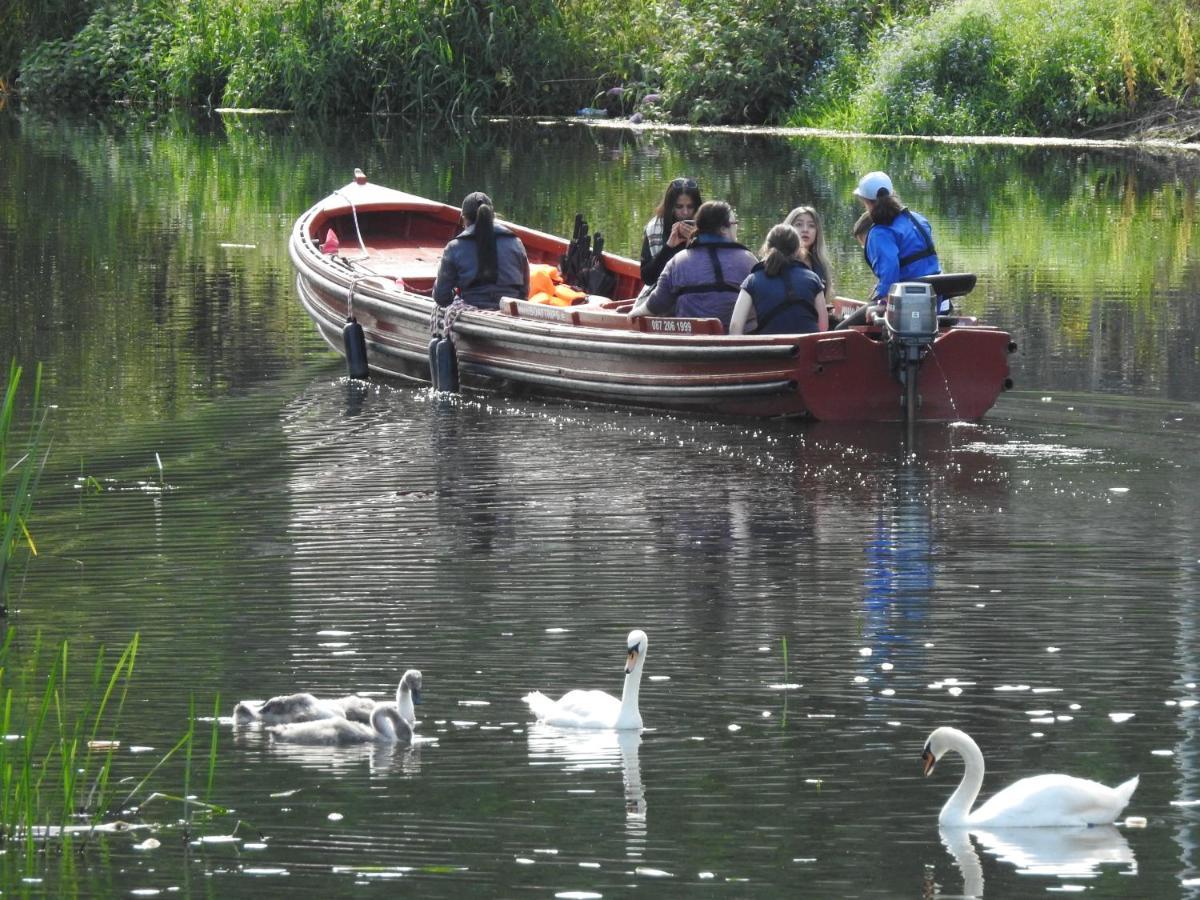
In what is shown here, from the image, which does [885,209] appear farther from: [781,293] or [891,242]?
[781,293]

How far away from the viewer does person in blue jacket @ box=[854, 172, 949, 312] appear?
12.7 metres

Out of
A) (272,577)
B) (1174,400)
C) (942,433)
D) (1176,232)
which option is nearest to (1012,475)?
(942,433)

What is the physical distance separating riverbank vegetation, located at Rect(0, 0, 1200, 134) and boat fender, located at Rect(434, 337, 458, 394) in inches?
773

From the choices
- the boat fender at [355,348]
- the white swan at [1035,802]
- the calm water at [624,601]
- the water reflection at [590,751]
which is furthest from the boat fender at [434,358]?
the white swan at [1035,802]

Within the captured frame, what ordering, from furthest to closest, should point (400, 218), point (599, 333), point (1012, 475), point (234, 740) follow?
point (400, 218), point (599, 333), point (1012, 475), point (234, 740)

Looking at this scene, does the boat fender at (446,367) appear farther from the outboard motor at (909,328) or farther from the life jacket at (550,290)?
the outboard motor at (909,328)

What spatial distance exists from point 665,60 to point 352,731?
102 feet

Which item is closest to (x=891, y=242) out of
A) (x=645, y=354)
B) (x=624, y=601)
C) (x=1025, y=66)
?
(x=645, y=354)

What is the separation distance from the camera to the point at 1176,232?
21.9 metres

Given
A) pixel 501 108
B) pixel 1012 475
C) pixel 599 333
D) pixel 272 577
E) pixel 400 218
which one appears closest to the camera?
pixel 272 577

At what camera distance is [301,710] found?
23.1 feet

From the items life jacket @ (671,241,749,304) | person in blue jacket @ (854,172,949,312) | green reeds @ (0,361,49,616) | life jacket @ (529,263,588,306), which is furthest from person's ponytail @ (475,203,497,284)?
green reeds @ (0,361,49,616)

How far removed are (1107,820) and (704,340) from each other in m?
6.92

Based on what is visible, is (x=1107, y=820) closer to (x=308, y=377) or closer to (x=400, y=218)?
(x=308, y=377)
